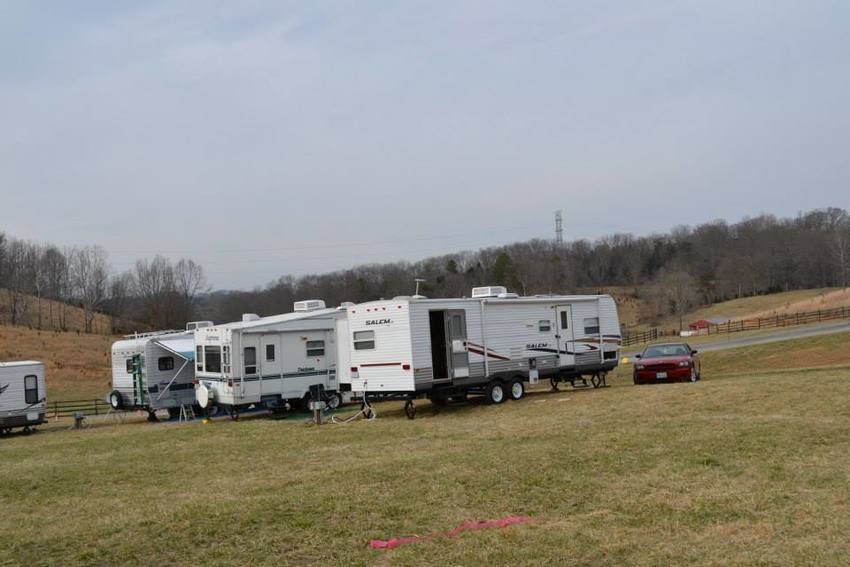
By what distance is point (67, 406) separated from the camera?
122 ft

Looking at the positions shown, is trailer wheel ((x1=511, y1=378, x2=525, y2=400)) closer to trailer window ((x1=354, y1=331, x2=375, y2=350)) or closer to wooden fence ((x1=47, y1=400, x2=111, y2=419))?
trailer window ((x1=354, y1=331, x2=375, y2=350))

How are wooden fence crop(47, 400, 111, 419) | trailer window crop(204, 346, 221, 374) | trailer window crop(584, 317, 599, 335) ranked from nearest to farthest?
trailer window crop(204, 346, 221, 374)
trailer window crop(584, 317, 599, 335)
wooden fence crop(47, 400, 111, 419)

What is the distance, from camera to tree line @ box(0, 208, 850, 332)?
93.5 metres

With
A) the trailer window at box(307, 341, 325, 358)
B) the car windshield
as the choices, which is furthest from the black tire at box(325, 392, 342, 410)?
the car windshield

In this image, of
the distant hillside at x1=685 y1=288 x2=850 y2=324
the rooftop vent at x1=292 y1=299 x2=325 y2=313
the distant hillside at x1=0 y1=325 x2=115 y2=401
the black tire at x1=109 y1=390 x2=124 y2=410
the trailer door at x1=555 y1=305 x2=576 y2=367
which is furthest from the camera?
the distant hillside at x1=685 y1=288 x2=850 y2=324

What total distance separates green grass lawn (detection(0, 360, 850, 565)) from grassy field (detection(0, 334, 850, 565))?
0.03m

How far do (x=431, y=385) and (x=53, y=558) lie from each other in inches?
478

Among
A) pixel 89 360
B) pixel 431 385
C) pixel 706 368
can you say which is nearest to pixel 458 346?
pixel 431 385

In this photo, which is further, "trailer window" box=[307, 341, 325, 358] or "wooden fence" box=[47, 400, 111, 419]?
"wooden fence" box=[47, 400, 111, 419]

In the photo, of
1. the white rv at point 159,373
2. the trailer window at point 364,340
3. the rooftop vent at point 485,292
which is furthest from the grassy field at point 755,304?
the trailer window at point 364,340

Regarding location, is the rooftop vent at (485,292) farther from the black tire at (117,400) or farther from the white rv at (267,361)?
the black tire at (117,400)

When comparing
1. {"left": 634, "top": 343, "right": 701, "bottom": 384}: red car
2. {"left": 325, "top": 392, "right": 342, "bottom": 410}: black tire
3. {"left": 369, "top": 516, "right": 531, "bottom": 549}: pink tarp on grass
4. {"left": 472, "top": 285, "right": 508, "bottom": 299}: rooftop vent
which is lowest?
{"left": 369, "top": 516, "right": 531, "bottom": 549}: pink tarp on grass

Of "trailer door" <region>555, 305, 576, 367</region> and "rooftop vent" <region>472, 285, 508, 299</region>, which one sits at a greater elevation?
"rooftop vent" <region>472, 285, 508, 299</region>

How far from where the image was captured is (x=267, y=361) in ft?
73.7
